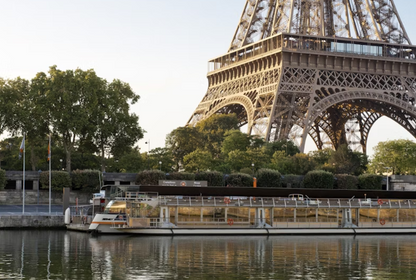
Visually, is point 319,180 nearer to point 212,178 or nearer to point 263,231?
point 212,178

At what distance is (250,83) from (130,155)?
1531cm

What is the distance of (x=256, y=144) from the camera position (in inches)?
3039

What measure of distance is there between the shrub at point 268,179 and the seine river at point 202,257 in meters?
24.4

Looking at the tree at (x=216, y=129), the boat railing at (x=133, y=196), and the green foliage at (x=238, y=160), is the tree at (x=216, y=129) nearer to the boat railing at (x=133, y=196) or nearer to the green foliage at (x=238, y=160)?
the green foliage at (x=238, y=160)

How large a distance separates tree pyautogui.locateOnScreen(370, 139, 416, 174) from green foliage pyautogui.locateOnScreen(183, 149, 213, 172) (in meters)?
18.8

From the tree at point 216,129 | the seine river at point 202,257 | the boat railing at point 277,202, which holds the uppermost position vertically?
the tree at point 216,129

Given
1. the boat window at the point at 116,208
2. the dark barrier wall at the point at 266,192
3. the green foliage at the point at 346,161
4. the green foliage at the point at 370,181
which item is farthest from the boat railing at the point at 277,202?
the green foliage at the point at 346,161

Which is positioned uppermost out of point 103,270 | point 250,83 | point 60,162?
point 250,83

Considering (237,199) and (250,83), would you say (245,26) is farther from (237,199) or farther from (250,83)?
(237,199)

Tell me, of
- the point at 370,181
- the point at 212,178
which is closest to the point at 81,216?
the point at 212,178

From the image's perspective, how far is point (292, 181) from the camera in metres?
70.6

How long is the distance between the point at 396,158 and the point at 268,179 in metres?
19.3

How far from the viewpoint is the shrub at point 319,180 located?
224 feet

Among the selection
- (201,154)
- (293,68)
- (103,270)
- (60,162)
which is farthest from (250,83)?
(103,270)
